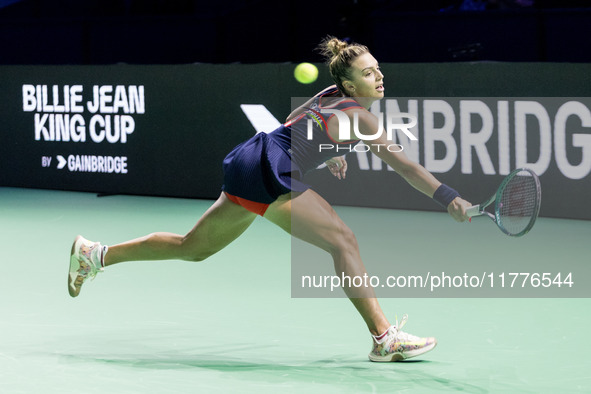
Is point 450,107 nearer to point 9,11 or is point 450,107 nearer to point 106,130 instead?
point 106,130

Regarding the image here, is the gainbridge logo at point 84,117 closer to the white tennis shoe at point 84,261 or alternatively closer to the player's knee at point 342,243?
the white tennis shoe at point 84,261

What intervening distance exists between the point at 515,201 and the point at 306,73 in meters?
5.29

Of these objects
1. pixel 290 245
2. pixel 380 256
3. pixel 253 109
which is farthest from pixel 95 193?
pixel 380 256

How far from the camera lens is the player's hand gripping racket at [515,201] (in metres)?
4.84

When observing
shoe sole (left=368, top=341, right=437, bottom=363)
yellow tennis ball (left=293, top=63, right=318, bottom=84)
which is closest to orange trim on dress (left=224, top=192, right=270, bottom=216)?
shoe sole (left=368, top=341, right=437, bottom=363)

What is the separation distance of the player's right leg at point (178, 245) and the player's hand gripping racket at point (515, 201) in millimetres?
1147

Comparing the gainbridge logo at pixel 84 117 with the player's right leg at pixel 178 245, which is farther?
the gainbridge logo at pixel 84 117

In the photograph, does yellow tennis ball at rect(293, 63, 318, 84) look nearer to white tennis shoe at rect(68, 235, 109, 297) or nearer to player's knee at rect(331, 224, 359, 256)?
white tennis shoe at rect(68, 235, 109, 297)

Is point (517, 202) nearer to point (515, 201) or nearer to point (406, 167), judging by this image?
point (515, 201)

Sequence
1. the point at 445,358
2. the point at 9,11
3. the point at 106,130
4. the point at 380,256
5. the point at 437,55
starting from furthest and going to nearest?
the point at 9,11 < the point at 437,55 < the point at 106,130 < the point at 380,256 < the point at 445,358

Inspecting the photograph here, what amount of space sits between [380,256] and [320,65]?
9.19 feet

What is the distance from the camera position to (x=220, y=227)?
16.9ft

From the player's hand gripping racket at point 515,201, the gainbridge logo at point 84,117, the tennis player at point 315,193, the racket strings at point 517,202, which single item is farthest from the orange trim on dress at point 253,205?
the gainbridge logo at point 84,117

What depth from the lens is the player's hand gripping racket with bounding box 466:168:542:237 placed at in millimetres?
4844
